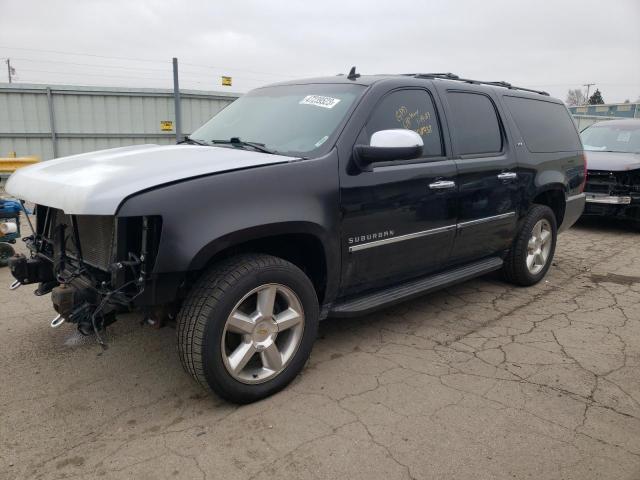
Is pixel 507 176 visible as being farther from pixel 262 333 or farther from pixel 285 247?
pixel 262 333

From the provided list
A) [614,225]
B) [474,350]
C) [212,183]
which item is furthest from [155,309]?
[614,225]

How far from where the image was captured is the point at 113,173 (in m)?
2.49

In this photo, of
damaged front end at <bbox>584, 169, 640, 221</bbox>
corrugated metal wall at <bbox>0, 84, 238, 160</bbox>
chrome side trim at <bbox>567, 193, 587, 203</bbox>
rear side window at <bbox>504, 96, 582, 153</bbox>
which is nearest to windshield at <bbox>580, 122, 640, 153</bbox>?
damaged front end at <bbox>584, 169, 640, 221</bbox>

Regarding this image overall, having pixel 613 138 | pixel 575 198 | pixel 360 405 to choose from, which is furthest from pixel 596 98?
pixel 360 405

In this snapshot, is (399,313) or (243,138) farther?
(399,313)

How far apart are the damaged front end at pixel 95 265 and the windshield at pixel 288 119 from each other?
1.08 metres

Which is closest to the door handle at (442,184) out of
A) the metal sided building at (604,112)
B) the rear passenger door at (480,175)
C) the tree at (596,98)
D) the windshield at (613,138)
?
the rear passenger door at (480,175)

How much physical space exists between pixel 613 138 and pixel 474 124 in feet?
20.3

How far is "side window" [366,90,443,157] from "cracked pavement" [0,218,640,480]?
144 centimetres

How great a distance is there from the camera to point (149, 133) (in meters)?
12.6

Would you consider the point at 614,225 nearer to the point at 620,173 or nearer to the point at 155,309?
the point at 620,173

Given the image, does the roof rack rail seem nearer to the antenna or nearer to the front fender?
the antenna

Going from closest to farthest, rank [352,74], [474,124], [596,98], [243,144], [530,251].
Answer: [243,144] < [352,74] < [474,124] < [530,251] < [596,98]

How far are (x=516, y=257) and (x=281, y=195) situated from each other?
2.93 m
